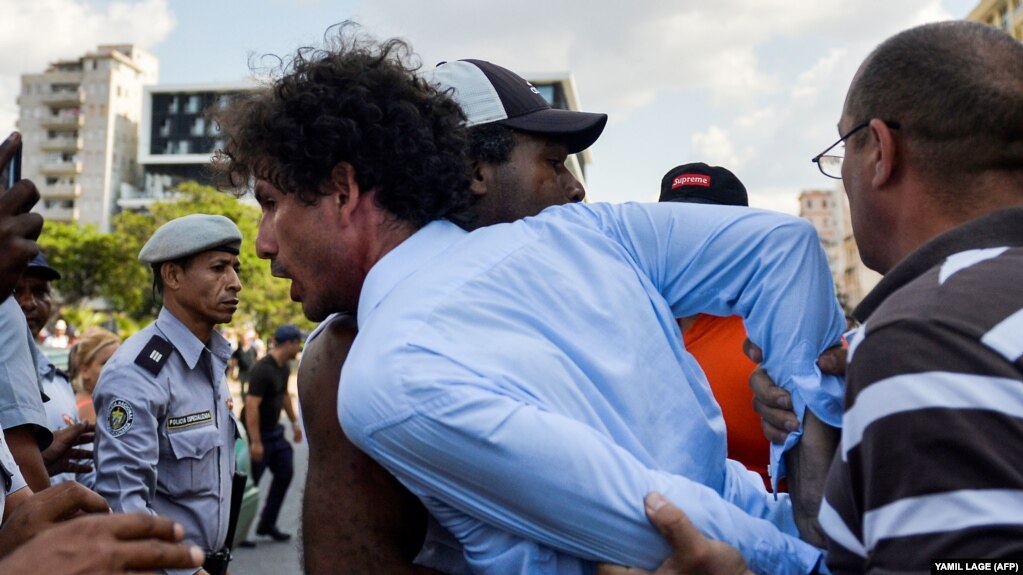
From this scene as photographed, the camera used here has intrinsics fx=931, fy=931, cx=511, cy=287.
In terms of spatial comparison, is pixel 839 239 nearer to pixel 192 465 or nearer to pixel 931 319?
pixel 192 465

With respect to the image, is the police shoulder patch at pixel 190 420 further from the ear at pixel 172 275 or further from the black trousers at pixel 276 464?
the black trousers at pixel 276 464

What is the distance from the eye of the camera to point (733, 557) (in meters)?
1.55

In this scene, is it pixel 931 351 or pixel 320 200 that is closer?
pixel 931 351

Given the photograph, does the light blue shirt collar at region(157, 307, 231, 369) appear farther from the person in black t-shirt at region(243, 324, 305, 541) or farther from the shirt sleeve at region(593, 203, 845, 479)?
the person in black t-shirt at region(243, 324, 305, 541)

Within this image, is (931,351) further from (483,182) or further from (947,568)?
(483,182)

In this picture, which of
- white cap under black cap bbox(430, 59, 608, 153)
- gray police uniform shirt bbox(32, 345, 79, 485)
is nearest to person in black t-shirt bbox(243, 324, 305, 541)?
gray police uniform shirt bbox(32, 345, 79, 485)

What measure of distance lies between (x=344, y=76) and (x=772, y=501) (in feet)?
3.95

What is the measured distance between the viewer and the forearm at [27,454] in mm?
3021

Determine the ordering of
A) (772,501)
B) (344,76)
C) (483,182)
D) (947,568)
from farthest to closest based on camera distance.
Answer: (483,182)
(344,76)
(772,501)
(947,568)

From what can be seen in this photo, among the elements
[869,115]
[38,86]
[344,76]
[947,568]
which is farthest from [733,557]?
[38,86]

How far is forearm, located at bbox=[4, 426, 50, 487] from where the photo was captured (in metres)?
3.02

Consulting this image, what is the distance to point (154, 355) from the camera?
12.8 ft

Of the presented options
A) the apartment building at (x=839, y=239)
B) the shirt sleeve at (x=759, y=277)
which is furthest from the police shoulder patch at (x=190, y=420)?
the apartment building at (x=839, y=239)

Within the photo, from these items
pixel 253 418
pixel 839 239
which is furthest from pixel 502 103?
pixel 839 239
